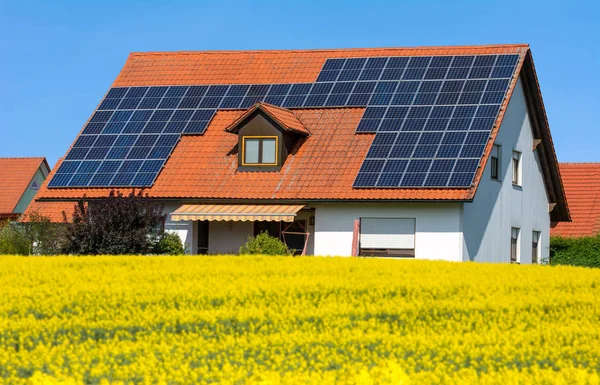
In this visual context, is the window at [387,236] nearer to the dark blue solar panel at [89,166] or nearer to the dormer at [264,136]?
the dormer at [264,136]

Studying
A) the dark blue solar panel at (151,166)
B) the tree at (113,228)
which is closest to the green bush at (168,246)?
the tree at (113,228)

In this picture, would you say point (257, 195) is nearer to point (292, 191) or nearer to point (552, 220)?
point (292, 191)

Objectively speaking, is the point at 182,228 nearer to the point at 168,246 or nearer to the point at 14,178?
the point at 168,246

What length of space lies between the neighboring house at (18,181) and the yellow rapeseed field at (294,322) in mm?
44867

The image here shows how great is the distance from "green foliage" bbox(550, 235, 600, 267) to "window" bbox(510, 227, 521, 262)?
3531 millimetres

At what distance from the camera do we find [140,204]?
31.4 metres

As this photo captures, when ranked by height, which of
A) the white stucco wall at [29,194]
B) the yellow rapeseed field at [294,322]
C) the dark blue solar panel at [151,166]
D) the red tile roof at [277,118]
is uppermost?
the white stucco wall at [29,194]

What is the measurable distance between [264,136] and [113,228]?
6740 millimetres

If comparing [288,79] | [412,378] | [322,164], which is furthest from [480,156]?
[412,378]

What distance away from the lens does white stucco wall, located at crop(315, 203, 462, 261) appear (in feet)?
106

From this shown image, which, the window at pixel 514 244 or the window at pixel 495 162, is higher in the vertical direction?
the window at pixel 495 162

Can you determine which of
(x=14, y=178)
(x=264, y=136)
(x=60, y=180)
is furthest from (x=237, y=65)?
(x=14, y=178)

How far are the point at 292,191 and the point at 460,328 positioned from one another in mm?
16980

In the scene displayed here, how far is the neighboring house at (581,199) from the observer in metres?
47.3
